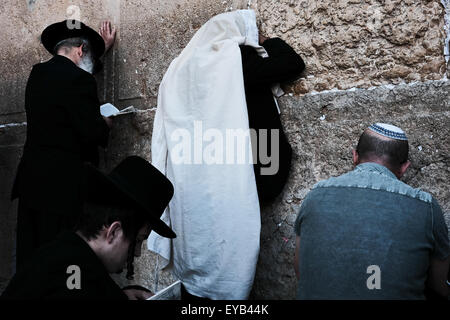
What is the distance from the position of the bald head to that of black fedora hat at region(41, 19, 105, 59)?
1996 millimetres

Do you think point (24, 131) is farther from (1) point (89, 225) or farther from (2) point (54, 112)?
(1) point (89, 225)

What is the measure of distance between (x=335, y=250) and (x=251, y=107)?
101 cm

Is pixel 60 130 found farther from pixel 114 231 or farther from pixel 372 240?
pixel 372 240

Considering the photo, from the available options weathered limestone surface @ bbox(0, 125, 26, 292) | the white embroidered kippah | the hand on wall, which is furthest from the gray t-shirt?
weathered limestone surface @ bbox(0, 125, 26, 292)

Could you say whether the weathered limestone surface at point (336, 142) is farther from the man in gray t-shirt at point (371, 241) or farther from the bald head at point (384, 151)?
the man in gray t-shirt at point (371, 241)

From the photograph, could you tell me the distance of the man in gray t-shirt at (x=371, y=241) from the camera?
1657mm

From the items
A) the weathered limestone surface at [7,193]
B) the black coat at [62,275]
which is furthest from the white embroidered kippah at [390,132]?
the weathered limestone surface at [7,193]

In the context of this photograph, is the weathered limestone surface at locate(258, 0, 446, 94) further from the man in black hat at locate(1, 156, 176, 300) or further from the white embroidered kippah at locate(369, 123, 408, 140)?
the man in black hat at locate(1, 156, 176, 300)

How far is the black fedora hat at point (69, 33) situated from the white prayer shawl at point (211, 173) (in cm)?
84

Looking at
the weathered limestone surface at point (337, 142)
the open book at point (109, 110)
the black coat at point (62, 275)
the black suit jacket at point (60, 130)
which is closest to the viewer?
the black coat at point (62, 275)

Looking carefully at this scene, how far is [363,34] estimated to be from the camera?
2.34 m

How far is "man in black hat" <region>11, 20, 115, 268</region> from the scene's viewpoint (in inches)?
112

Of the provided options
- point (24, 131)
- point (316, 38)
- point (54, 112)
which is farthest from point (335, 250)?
point (24, 131)

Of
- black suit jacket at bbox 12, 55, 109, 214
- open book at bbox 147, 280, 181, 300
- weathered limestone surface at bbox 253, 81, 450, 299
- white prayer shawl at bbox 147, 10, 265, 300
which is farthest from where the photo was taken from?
black suit jacket at bbox 12, 55, 109, 214
